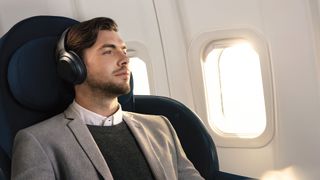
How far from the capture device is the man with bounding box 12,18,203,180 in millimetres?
1642

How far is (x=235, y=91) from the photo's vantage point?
252 centimetres

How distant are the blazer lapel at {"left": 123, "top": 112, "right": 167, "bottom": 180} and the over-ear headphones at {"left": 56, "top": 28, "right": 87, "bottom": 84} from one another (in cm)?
28

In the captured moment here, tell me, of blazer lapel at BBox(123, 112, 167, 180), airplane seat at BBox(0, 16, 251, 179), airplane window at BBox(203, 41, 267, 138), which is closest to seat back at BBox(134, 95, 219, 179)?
airplane seat at BBox(0, 16, 251, 179)

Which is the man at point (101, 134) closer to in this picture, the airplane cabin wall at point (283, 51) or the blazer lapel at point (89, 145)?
the blazer lapel at point (89, 145)

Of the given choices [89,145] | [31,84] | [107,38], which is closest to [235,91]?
[107,38]

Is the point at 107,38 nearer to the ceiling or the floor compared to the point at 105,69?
nearer to the ceiling

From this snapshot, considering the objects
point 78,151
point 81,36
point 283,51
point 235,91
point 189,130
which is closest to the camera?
point 78,151

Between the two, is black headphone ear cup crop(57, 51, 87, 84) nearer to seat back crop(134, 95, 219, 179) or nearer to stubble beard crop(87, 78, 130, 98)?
stubble beard crop(87, 78, 130, 98)

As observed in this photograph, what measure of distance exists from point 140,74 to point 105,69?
895mm

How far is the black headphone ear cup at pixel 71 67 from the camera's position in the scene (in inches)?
68.1

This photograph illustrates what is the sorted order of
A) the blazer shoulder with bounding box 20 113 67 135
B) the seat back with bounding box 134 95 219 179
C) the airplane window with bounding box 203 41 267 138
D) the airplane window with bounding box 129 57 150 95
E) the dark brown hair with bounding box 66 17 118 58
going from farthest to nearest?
the airplane window with bounding box 129 57 150 95 < the airplane window with bounding box 203 41 267 138 < the seat back with bounding box 134 95 219 179 < the dark brown hair with bounding box 66 17 118 58 < the blazer shoulder with bounding box 20 113 67 135

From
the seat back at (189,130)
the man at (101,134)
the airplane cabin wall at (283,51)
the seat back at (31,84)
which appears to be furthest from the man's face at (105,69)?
the airplane cabin wall at (283,51)

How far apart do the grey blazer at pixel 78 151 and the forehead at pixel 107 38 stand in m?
0.28

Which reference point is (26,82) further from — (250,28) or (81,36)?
(250,28)
